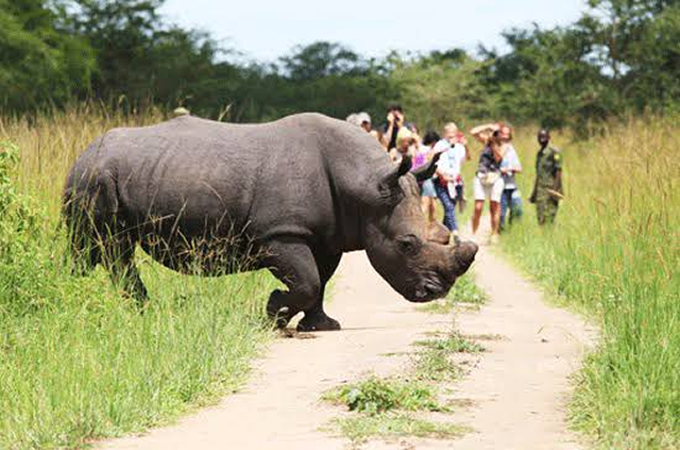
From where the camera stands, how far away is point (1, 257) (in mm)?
8703

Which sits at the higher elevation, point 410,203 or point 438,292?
point 410,203

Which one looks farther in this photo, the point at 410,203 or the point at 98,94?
the point at 98,94

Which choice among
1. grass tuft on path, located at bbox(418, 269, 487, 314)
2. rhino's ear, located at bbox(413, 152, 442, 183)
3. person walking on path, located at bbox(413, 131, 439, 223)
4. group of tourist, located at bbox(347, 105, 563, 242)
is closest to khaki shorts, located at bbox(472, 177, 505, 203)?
group of tourist, located at bbox(347, 105, 563, 242)

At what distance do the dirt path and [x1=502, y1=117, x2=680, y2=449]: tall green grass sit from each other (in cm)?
24

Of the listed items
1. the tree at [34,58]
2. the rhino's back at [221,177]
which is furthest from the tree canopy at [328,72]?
the rhino's back at [221,177]

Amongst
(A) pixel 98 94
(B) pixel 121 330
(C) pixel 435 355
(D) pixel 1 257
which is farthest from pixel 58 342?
(A) pixel 98 94

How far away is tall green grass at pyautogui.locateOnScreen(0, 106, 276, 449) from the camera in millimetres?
6031

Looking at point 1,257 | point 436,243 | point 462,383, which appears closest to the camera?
point 462,383

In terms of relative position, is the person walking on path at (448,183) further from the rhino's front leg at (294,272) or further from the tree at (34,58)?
the tree at (34,58)

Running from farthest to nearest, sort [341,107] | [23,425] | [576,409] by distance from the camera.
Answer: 1. [341,107]
2. [576,409]
3. [23,425]

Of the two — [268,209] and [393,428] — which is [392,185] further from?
[393,428]

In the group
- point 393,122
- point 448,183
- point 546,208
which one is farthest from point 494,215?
point 393,122

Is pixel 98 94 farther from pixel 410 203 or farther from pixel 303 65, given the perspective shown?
pixel 410 203

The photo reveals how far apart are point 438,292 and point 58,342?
2.93 metres
